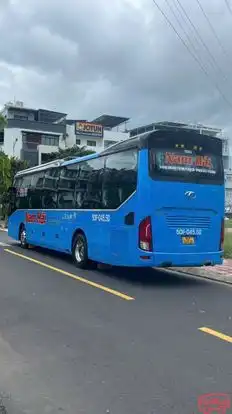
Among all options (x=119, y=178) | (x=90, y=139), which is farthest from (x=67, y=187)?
(x=90, y=139)

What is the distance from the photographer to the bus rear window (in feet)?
35.1

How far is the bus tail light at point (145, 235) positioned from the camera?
34.6 ft

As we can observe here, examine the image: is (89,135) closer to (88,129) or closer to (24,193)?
(88,129)

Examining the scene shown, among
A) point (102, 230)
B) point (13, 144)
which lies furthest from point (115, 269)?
point (13, 144)

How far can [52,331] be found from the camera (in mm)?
6824

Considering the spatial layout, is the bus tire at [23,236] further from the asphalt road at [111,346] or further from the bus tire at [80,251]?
the asphalt road at [111,346]

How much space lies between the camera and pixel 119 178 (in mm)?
11367

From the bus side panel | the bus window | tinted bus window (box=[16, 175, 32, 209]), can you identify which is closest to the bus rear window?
the bus window

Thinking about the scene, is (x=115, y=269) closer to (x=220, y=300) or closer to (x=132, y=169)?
(x=132, y=169)

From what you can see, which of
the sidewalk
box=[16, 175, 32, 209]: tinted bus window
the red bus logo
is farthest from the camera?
box=[16, 175, 32, 209]: tinted bus window

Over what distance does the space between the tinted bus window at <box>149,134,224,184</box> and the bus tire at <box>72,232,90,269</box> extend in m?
3.36

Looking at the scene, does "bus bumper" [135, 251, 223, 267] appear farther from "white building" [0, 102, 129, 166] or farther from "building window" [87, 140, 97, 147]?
"building window" [87, 140, 97, 147]

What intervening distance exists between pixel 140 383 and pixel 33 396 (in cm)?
107

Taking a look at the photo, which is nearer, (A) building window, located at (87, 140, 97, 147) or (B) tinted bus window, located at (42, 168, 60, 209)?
(B) tinted bus window, located at (42, 168, 60, 209)
